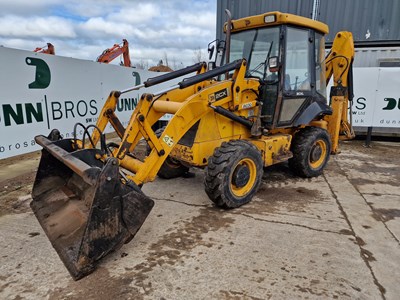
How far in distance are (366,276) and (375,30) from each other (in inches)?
356

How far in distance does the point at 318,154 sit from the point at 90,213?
413 centimetres

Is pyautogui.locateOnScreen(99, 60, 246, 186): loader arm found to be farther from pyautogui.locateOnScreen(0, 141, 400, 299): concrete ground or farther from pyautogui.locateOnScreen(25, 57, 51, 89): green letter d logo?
pyautogui.locateOnScreen(25, 57, 51, 89): green letter d logo

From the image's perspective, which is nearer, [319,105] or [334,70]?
[319,105]

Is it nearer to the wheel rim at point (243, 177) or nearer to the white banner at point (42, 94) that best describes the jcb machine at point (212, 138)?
the wheel rim at point (243, 177)

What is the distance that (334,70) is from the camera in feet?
19.0

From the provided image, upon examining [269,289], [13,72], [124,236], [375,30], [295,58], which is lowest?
[269,289]

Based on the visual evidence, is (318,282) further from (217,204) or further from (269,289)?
(217,204)

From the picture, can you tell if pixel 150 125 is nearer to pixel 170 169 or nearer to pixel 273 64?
pixel 170 169

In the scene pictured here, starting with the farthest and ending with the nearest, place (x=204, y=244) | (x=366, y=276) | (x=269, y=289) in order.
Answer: (x=204, y=244) → (x=366, y=276) → (x=269, y=289)

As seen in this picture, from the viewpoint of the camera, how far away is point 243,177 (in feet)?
12.7

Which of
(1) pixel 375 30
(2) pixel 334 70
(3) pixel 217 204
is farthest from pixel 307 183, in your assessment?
(1) pixel 375 30

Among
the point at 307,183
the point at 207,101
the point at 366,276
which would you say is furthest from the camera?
the point at 307,183

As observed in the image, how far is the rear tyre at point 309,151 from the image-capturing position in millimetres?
4910

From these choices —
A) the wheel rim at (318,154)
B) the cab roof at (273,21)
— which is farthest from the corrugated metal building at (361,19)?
the cab roof at (273,21)
